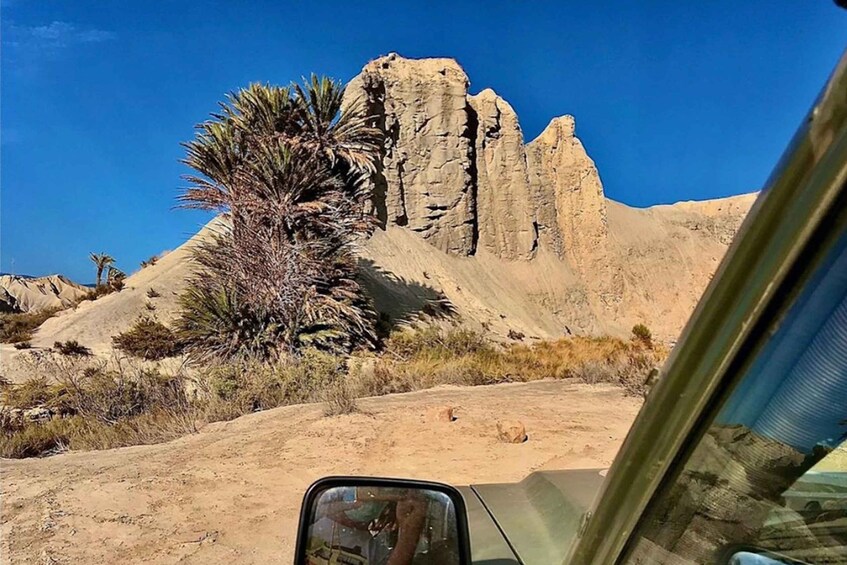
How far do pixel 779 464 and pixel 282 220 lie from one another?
16.9 metres

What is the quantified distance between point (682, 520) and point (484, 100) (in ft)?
139

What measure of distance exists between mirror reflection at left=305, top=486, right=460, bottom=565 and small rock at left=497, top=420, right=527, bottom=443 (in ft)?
21.4

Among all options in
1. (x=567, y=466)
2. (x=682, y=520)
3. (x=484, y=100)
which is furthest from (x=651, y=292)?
(x=682, y=520)

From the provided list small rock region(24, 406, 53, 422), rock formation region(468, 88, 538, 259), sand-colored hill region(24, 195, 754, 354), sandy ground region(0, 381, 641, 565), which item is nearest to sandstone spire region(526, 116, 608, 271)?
sand-colored hill region(24, 195, 754, 354)

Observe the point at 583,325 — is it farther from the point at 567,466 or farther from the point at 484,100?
the point at 567,466

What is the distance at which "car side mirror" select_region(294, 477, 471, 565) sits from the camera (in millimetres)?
1499

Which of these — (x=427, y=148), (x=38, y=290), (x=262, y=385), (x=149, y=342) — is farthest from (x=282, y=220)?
(x=38, y=290)

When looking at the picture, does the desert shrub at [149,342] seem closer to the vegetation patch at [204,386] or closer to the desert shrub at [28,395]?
the vegetation patch at [204,386]

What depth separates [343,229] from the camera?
1786 cm

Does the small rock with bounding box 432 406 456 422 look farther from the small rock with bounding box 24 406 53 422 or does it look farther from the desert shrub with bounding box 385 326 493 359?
the desert shrub with bounding box 385 326 493 359

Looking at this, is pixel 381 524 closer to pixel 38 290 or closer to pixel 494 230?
pixel 494 230

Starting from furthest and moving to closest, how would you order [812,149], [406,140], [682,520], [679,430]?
[406,140] < [682,520] < [679,430] < [812,149]

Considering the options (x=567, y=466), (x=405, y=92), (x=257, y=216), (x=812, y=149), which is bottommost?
(x=567, y=466)

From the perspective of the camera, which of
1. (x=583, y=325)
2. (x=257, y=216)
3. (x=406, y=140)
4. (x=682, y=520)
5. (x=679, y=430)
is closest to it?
(x=679, y=430)
